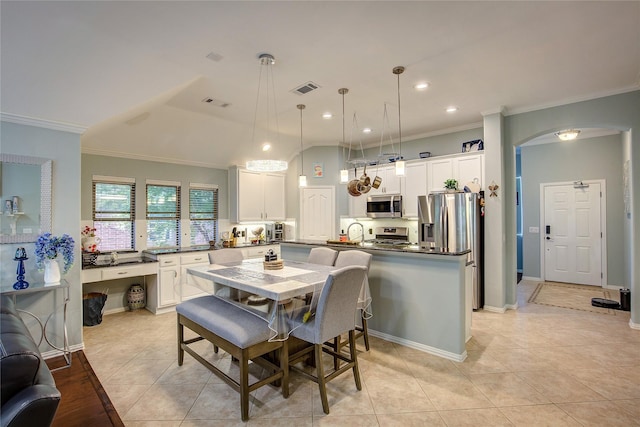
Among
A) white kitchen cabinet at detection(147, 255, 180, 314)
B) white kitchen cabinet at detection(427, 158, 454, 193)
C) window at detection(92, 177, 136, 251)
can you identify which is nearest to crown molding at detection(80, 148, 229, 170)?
window at detection(92, 177, 136, 251)

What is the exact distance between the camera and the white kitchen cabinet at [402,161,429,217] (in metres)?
5.31

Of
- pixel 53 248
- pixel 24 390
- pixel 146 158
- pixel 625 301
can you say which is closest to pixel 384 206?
pixel 625 301

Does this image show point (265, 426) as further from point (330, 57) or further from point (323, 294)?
point (330, 57)

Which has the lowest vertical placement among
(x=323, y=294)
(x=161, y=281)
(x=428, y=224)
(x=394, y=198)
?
(x=161, y=281)

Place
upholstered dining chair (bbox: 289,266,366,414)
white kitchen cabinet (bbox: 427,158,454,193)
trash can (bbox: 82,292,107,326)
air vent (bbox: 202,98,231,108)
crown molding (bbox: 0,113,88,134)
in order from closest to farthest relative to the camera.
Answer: upholstered dining chair (bbox: 289,266,366,414)
crown molding (bbox: 0,113,88,134)
air vent (bbox: 202,98,231,108)
trash can (bbox: 82,292,107,326)
white kitchen cabinet (bbox: 427,158,454,193)

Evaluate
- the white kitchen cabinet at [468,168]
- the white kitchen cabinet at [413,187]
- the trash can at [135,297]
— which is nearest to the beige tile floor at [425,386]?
the trash can at [135,297]

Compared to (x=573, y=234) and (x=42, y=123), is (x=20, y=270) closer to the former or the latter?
(x=42, y=123)

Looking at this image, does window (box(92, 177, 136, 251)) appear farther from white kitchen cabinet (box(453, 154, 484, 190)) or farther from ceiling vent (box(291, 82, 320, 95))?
white kitchen cabinet (box(453, 154, 484, 190))

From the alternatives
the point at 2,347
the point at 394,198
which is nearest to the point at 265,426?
the point at 2,347

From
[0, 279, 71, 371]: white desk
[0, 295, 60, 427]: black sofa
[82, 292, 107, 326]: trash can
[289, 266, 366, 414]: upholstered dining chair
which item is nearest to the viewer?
[0, 295, 60, 427]: black sofa

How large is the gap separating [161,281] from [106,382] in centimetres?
194

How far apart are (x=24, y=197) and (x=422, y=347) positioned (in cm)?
428

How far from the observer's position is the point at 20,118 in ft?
9.68

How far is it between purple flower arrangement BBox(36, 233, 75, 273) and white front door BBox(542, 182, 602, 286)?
7.91 m
